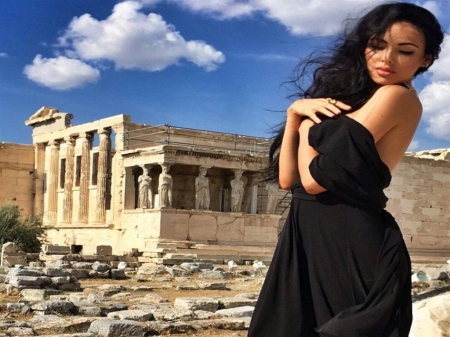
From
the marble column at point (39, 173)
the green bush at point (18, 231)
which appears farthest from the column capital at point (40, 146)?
the green bush at point (18, 231)

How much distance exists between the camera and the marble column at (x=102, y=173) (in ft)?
86.4

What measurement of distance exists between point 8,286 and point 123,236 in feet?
42.2

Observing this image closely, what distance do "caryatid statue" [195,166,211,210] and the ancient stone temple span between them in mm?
32

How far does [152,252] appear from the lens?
68.0ft

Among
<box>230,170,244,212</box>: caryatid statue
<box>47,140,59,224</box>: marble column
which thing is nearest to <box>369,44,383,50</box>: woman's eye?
<box>230,170,244,212</box>: caryatid statue

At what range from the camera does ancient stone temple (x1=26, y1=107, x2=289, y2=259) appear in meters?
22.3

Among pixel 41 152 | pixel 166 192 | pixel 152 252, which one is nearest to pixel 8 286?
pixel 152 252

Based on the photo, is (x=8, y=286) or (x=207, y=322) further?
(x=8, y=286)

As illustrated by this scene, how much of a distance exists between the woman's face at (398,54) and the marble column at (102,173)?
80.9 ft

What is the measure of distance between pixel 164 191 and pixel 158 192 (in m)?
0.77

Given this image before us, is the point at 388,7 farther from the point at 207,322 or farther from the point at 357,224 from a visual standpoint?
the point at 207,322

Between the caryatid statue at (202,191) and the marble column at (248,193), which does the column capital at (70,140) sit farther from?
the marble column at (248,193)

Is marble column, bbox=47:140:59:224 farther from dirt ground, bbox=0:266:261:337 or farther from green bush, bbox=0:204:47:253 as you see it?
dirt ground, bbox=0:266:261:337

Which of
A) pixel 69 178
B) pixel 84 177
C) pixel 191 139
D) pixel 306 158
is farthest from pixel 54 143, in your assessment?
pixel 306 158
